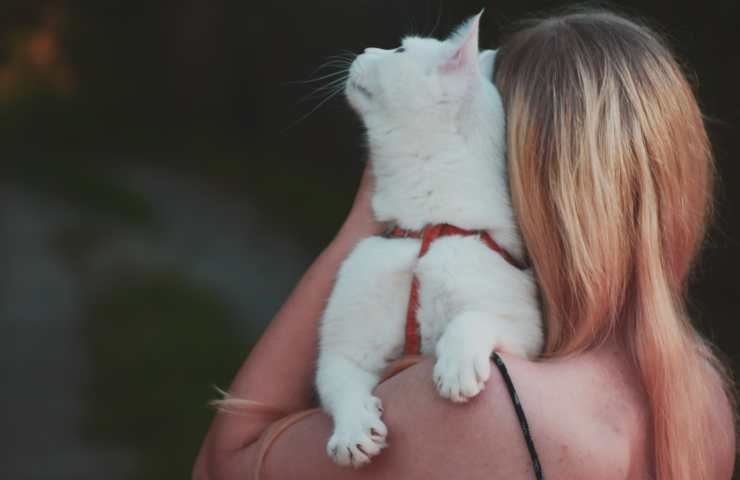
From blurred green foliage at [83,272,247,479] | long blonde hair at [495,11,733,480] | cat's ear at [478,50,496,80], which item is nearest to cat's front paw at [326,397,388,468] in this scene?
long blonde hair at [495,11,733,480]

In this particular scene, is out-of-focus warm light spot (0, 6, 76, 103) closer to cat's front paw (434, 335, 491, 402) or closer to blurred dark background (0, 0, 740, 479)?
blurred dark background (0, 0, 740, 479)

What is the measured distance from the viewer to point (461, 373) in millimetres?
1192

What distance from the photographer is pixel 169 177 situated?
5875 millimetres

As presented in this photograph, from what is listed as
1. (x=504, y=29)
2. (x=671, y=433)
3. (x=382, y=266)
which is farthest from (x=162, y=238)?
(x=671, y=433)

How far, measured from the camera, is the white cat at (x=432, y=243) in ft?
4.55

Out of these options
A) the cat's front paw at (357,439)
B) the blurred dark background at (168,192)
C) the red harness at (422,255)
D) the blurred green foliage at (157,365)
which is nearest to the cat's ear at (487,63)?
the red harness at (422,255)

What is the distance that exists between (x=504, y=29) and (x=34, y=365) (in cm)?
317

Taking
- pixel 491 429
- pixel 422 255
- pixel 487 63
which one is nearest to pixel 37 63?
pixel 487 63

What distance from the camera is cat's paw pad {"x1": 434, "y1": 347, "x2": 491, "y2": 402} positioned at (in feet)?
3.91

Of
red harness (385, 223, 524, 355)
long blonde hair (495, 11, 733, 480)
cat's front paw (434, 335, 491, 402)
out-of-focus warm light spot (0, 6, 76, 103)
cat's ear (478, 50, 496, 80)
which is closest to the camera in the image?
cat's front paw (434, 335, 491, 402)

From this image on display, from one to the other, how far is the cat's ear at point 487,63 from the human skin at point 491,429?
0.58 meters

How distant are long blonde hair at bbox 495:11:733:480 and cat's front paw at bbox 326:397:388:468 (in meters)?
0.32

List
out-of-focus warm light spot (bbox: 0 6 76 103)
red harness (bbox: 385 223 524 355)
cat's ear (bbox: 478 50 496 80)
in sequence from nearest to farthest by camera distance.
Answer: red harness (bbox: 385 223 524 355)
cat's ear (bbox: 478 50 496 80)
out-of-focus warm light spot (bbox: 0 6 76 103)

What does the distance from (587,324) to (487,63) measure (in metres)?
0.59
